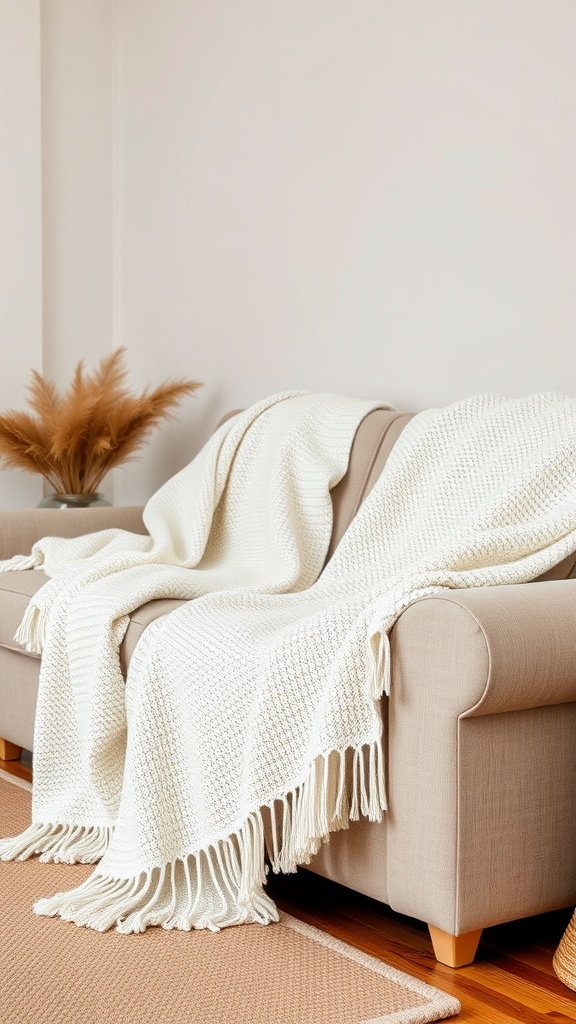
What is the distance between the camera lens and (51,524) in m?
2.96

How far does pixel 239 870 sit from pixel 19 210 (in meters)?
2.65

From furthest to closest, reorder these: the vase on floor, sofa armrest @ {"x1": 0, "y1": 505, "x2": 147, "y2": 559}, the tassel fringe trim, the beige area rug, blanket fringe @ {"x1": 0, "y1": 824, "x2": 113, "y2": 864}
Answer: the vase on floor → sofa armrest @ {"x1": 0, "y1": 505, "x2": 147, "y2": 559} → the tassel fringe trim → blanket fringe @ {"x1": 0, "y1": 824, "x2": 113, "y2": 864} → the beige area rug

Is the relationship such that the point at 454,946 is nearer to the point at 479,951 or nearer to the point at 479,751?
the point at 479,951

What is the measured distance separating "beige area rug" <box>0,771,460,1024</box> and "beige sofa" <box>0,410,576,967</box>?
0.40 ft

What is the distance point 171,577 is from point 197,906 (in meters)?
0.69

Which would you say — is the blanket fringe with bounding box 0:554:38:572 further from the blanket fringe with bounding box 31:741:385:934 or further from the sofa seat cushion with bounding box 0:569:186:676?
the blanket fringe with bounding box 31:741:385:934

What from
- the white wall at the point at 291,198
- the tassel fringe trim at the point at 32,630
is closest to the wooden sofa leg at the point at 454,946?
the tassel fringe trim at the point at 32,630

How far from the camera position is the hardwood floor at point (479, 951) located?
5.01ft

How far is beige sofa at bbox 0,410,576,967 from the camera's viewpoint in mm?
1546

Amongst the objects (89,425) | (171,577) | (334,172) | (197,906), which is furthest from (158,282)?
(197,906)

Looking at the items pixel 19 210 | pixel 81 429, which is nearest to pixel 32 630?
pixel 81 429

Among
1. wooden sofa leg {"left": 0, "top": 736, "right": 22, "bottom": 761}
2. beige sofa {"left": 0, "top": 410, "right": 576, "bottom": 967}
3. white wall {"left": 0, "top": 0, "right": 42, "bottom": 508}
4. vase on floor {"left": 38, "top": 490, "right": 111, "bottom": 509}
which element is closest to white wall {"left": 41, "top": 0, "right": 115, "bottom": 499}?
white wall {"left": 0, "top": 0, "right": 42, "bottom": 508}

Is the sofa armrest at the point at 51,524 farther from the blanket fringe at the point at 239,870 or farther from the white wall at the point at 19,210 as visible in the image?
the blanket fringe at the point at 239,870

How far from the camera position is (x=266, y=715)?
1718mm
